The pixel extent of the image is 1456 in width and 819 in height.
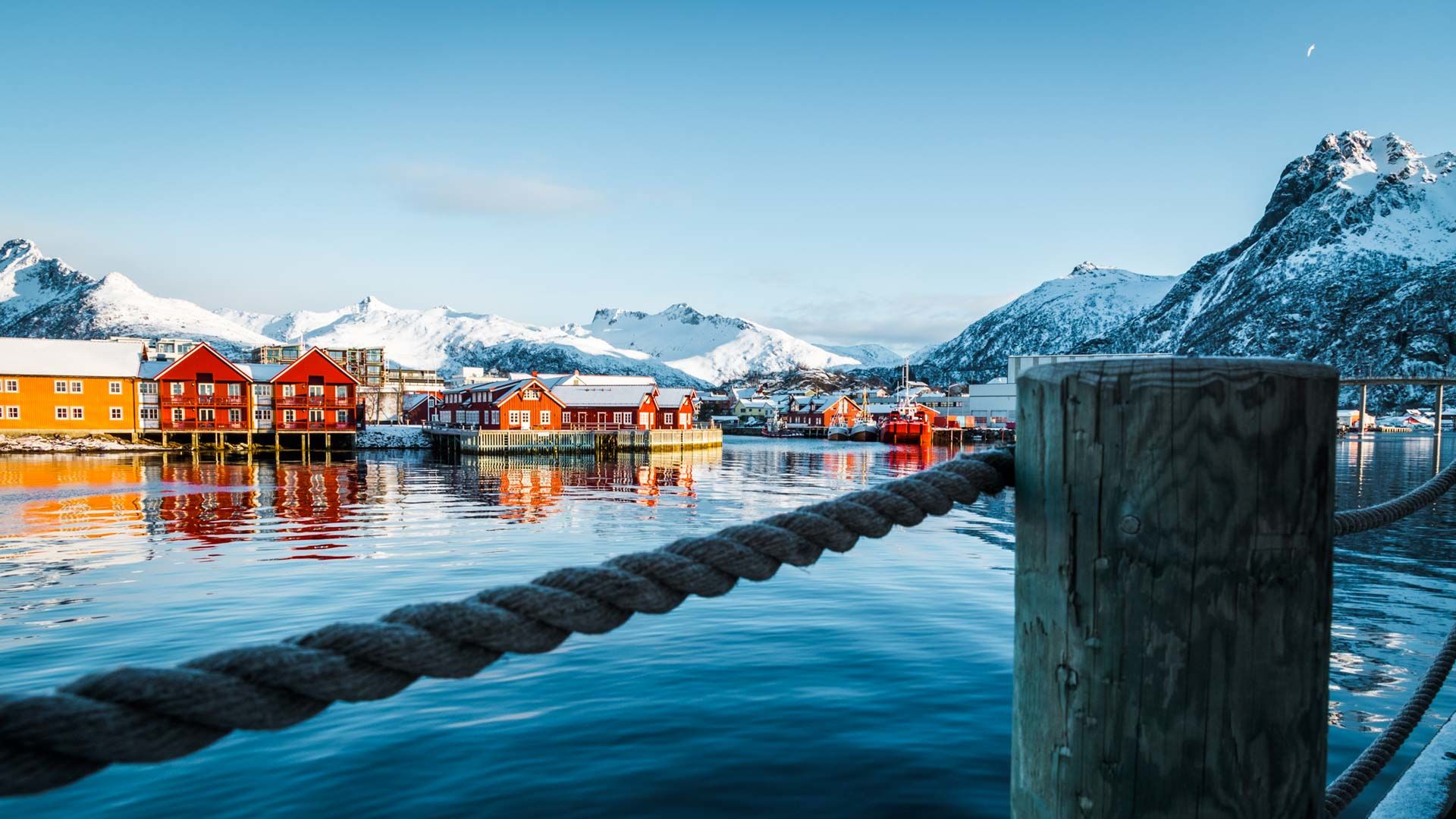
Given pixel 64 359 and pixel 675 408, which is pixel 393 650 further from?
pixel 64 359

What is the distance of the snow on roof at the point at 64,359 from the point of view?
6316 centimetres

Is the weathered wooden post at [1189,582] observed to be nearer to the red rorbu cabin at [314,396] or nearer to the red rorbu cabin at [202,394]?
the red rorbu cabin at [314,396]

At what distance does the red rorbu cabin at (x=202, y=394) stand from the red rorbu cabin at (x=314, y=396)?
2730mm

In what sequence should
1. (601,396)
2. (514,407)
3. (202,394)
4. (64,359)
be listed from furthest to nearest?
(601,396)
(514,407)
(202,394)
(64,359)

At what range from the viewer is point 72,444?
60.1 meters

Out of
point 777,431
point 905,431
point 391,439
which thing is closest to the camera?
point 391,439

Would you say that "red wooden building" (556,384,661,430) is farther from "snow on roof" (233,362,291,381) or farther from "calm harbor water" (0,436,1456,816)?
"calm harbor water" (0,436,1456,816)

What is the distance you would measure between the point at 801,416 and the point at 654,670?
422 ft

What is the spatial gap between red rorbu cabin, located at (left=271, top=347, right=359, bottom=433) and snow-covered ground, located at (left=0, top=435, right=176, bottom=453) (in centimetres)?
860

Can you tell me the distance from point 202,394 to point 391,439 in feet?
53.2

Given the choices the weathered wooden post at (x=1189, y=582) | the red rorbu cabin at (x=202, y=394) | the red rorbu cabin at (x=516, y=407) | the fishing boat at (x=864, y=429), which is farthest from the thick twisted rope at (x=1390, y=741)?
the fishing boat at (x=864, y=429)

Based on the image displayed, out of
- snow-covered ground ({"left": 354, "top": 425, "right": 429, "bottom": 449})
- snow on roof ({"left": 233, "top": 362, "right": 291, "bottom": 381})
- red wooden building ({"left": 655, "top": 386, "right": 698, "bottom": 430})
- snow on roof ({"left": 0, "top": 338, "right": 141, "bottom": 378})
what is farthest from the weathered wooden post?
snow on roof ({"left": 0, "top": 338, "right": 141, "bottom": 378})

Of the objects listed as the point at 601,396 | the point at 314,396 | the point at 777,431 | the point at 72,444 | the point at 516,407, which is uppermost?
the point at 314,396

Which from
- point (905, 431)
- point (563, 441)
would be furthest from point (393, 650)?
point (905, 431)
